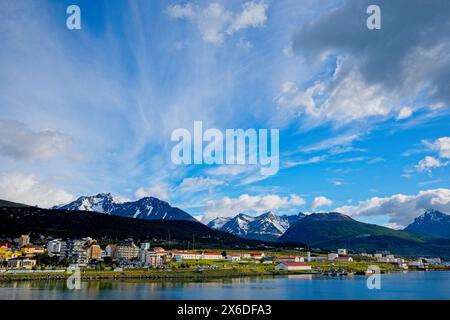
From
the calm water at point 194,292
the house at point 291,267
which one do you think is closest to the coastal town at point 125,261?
the house at point 291,267

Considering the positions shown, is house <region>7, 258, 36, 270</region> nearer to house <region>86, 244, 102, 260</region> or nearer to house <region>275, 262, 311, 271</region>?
house <region>86, 244, 102, 260</region>

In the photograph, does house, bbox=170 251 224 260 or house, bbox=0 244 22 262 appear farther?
house, bbox=170 251 224 260

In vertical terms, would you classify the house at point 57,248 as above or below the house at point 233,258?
above

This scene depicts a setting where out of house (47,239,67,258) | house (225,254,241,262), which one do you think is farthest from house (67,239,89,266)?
house (225,254,241,262)

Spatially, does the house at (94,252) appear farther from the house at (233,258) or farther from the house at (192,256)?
the house at (233,258)

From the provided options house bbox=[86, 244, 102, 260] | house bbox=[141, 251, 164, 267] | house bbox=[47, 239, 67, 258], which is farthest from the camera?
house bbox=[86, 244, 102, 260]

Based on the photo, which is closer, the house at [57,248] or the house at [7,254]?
the house at [7,254]

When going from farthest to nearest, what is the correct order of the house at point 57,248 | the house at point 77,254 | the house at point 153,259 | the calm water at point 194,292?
the house at point 57,248 → the house at point 77,254 → the house at point 153,259 → the calm water at point 194,292

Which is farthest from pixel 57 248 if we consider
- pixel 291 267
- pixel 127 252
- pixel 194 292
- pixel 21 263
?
pixel 194 292

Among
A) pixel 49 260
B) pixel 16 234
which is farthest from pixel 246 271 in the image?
pixel 16 234

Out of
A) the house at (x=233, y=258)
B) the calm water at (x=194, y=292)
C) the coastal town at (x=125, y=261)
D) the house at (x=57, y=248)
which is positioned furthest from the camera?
the house at (x=233, y=258)

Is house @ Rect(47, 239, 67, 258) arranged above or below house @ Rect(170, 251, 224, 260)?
above

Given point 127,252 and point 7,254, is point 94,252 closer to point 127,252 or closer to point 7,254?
point 127,252
